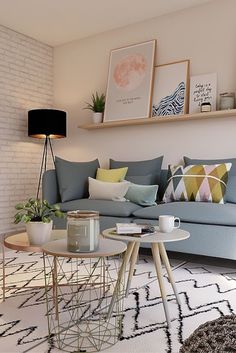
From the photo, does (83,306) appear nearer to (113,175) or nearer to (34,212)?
(34,212)

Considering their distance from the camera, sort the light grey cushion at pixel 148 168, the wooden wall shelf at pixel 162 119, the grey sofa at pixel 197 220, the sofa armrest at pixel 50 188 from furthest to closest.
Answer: the light grey cushion at pixel 148 168 < the sofa armrest at pixel 50 188 < the wooden wall shelf at pixel 162 119 < the grey sofa at pixel 197 220

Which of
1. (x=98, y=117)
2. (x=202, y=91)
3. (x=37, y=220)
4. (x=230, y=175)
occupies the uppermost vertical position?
(x=202, y=91)

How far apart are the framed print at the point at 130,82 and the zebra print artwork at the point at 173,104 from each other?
0.42 feet

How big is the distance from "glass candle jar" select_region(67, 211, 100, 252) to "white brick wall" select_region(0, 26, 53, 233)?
3003mm

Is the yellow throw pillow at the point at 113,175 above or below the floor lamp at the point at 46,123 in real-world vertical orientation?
below

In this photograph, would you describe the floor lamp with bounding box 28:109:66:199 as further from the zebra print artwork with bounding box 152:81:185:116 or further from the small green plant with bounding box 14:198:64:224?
the small green plant with bounding box 14:198:64:224

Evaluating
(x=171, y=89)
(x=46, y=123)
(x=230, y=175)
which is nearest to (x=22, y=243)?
(x=230, y=175)

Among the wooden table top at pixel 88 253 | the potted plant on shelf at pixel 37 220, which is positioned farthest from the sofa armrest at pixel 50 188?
the wooden table top at pixel 88 253

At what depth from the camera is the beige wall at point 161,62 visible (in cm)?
357

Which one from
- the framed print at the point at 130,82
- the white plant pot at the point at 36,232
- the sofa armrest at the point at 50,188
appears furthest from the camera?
the framed print at the point at 130,82

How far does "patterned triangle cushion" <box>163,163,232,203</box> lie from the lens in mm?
2986

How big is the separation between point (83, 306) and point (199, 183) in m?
1.55

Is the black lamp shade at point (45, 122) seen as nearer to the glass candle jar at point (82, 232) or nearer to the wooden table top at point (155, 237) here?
the wooden table top at point (155, 237)

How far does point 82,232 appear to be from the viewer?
1.46 meters
